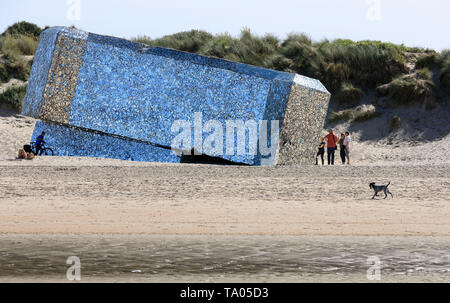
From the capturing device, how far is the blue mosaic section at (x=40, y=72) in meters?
15.7

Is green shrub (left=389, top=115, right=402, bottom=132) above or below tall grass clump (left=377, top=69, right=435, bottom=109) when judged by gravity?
below

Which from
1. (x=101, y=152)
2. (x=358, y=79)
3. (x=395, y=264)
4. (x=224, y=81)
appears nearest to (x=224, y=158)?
(x=224, y=81)

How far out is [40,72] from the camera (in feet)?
53.1

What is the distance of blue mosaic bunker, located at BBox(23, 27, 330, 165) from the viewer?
15.5 metres

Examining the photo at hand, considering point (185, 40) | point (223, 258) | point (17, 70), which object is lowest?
point (223, 258)

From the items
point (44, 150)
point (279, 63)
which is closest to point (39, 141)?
point (44, 150)

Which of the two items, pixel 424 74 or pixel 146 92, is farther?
pixel 424 74

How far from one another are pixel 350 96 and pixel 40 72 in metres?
10.8

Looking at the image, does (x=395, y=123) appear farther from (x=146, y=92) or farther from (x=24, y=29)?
(x=24, y=29)

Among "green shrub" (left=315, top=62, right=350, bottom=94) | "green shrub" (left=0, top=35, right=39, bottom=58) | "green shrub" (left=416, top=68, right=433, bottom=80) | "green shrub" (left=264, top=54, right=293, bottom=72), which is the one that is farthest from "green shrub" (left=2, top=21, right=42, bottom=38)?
"green shrub" (left=416, top=68, right=433, bottom=80)

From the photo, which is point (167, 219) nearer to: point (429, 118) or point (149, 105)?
point (149, 105)

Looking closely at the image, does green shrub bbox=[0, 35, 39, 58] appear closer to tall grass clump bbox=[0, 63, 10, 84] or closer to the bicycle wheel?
tall grass clump bbox=[0, 63, 10, 84]

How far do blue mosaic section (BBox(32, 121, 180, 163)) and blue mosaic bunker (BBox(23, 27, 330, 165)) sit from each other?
0.08m

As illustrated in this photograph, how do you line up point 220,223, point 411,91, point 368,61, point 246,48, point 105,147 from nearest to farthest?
point 220,223 < point 105,147 < point 411,91 < point 368,61 < point 246,48
